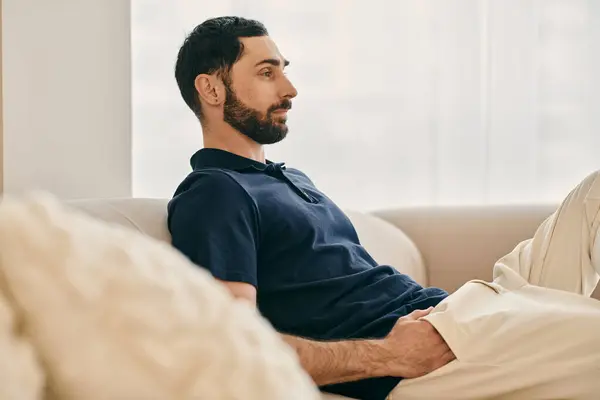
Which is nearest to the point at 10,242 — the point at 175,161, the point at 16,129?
the point at 16,129

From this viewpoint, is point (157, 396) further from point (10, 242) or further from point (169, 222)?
point (169, 222)

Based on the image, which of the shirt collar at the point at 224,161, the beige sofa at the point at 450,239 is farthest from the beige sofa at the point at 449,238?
the shirt collar at the point at 224,161

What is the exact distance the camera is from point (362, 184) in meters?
3.16

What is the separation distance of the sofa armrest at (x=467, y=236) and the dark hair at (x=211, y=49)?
761mm

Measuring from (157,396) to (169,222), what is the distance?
1.25m

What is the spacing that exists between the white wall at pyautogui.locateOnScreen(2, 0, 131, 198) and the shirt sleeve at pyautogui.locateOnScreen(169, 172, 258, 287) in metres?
0.53

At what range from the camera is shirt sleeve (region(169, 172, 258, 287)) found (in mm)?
1446

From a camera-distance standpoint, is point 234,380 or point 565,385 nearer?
point 234,380

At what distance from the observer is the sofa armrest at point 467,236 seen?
2.28m

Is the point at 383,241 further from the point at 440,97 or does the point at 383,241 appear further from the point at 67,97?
the point at 440,97

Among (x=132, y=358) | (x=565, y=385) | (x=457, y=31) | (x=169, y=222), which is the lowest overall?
(x=565, y=385)

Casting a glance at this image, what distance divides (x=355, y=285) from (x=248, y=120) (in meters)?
0.54

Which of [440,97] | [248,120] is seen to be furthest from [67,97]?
[440,97]

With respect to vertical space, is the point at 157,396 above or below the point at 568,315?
above
